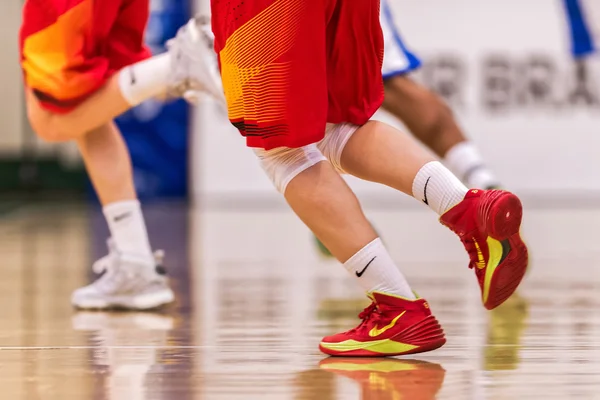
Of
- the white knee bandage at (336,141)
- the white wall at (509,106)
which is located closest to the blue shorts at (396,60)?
the white knee bandage at (336,141)

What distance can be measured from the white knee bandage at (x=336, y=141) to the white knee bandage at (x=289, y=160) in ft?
0.11

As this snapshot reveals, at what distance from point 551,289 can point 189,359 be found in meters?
1.11

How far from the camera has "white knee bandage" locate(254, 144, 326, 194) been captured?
149 cm

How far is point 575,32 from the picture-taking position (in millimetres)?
3855

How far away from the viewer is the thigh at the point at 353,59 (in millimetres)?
1480

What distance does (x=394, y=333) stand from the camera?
148cm

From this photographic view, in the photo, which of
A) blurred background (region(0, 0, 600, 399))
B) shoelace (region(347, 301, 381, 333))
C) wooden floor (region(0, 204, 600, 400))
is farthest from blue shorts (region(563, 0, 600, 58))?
shoelace (region(347, 301, 381, 333))

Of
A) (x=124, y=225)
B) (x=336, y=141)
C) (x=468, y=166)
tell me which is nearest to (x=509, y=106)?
(x=468, y=166)

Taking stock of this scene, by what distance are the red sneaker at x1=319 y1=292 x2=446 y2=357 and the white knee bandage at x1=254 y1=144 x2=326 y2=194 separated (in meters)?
0.20

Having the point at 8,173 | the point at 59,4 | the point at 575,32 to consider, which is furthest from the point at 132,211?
the point at 8,173

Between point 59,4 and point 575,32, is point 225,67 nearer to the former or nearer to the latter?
point 59,4

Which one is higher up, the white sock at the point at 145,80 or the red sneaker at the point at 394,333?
the white sock at the point at 145,80

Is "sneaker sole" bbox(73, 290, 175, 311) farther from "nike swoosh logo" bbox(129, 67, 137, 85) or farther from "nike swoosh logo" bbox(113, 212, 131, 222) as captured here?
"nike swoosh logo" bbox(129, 67, 137, 85)

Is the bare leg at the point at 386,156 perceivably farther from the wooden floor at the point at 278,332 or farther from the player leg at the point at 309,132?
the wooden floor at the point at 278,332
